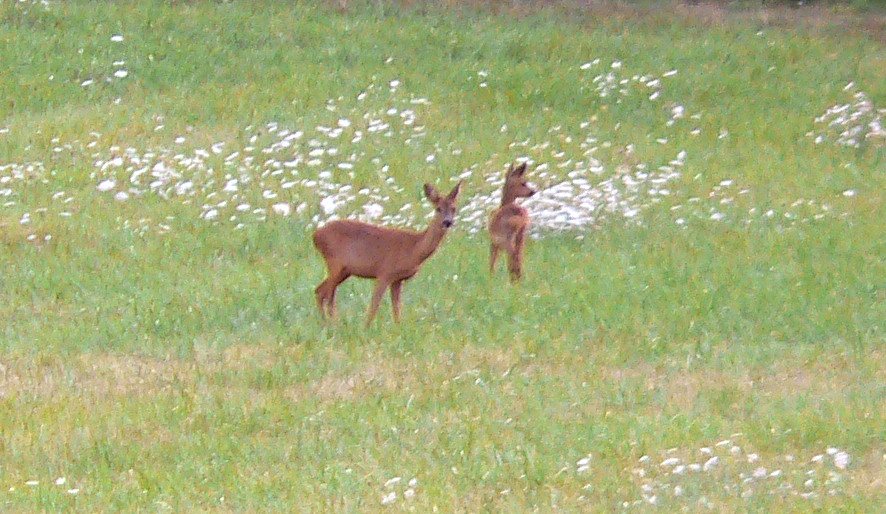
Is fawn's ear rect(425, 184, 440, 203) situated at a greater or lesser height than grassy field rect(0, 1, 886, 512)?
greater

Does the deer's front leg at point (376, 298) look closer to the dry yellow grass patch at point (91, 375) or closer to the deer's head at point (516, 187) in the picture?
the dry yellow grass patch at point (91, 375)

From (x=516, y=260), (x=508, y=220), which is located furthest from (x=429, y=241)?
(x=508, y=220)

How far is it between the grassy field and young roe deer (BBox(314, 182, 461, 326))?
30 centimetres

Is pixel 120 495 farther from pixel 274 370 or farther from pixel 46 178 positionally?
pixel 46 178

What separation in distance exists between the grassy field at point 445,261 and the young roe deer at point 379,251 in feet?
0.99

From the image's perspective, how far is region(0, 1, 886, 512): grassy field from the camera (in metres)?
7.84

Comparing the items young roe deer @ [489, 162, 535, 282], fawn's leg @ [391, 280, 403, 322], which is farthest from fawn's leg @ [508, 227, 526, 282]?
fawn's leg @ [391, 280, 403, 322]

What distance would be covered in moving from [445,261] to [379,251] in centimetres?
231

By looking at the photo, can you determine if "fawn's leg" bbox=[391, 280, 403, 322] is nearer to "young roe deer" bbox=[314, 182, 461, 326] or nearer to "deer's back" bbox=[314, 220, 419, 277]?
"young roe deer" bbox=[314, 182, 461, 326]

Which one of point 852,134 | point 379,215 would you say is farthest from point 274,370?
point 852,134

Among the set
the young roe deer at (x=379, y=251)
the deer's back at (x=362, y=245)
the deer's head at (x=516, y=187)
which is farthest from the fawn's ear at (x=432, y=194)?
the deer's head at (x=516, y=187)

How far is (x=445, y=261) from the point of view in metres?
13.8

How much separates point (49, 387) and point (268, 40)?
13.8 meters

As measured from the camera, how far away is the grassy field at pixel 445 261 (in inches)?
309
